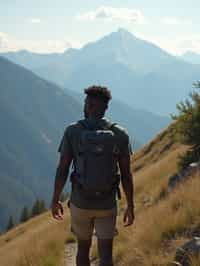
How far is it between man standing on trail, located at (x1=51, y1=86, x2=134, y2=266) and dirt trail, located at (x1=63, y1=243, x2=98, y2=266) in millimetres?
3081

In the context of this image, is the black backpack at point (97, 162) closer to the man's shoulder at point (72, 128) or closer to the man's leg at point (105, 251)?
the man's shoulder at point (72, 128)

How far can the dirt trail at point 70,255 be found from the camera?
985cm

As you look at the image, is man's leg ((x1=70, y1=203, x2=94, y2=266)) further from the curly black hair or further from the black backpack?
the curly black hair

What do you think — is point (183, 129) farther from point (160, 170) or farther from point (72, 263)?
point (72, 263)

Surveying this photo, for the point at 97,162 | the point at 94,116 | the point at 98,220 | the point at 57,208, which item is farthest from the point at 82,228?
the point at 94,116

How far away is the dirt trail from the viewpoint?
9.85 metres

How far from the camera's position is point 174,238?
7.75 metres

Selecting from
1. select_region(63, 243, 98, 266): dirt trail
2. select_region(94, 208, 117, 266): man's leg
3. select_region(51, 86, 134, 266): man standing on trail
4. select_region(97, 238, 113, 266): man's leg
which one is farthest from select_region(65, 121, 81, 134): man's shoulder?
select_region(63, 243, 98, 266): dirt trail

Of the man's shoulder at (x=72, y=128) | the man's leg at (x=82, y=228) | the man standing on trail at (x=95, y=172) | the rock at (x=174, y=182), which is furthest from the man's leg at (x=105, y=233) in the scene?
the rock at (x=174, y=182)

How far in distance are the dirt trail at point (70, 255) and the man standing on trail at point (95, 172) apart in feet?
10.1

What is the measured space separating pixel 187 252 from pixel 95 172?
179 cm

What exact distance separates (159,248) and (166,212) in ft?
4.69

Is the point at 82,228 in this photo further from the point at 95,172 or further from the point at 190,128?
the point at 190,128

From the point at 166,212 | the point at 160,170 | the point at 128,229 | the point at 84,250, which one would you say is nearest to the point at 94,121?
the point at 84,250
